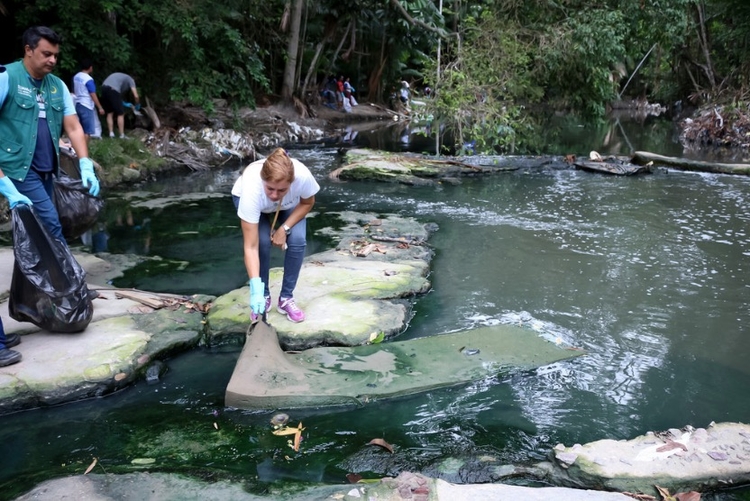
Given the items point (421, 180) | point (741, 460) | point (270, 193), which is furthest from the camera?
point (421, 180)

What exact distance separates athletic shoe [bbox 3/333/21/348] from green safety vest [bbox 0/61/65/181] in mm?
974

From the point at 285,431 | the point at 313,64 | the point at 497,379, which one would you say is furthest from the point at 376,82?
the point at 285,431

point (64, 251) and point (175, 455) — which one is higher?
point (64, 251)

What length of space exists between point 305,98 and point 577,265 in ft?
52.6

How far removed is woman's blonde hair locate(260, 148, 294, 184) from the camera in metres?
3.33

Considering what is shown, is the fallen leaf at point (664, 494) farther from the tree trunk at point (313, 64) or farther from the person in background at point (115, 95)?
the tree trunk at point (313, 64)

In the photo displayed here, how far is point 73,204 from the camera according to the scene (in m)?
4.65

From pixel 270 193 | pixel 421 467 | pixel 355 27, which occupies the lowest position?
pixel 421 467

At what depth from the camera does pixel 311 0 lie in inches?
681

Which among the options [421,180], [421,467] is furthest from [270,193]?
[421,180]

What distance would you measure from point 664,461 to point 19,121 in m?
3.97

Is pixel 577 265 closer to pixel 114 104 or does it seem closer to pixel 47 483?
pixel 47 483

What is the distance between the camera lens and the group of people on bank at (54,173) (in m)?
3.44

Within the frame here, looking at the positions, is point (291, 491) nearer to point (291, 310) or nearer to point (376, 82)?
point (291, 310)
